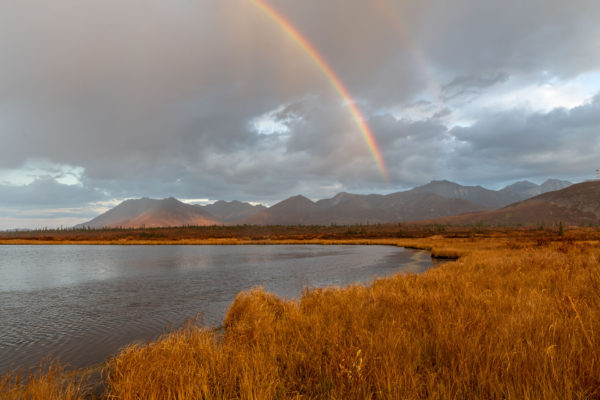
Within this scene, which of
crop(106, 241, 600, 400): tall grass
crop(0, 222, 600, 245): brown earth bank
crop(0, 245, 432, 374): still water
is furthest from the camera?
crop(0, 222, 600, 245): brown earth bank

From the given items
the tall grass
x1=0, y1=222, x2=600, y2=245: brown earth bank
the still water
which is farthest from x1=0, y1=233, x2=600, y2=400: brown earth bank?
x1=0, y1=222, x2=600, y2=245: brown earth bank

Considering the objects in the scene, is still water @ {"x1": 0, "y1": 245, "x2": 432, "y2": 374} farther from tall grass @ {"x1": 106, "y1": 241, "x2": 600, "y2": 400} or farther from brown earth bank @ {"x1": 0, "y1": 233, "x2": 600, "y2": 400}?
tall grass @ {"x1": 106, "y1": 241, "x2": 600, "y2": 400}

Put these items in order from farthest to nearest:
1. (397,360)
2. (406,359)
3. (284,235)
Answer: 1. (284,235)
2. (406,359)
3. (397,360)

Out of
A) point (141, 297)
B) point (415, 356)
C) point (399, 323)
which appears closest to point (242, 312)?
point (399, 323)

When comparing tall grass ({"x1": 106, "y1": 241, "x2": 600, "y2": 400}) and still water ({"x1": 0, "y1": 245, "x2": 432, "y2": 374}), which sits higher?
tall grass ({"x1": 106, "y1": 241, "x2": 600, "y2": 400})

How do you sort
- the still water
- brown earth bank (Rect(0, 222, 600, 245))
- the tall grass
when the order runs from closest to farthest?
the tall grass
the still water
brown earth bank (Rect(0, 222, 600, 245))

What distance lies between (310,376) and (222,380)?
4.62 ft

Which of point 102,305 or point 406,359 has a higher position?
point 406,359

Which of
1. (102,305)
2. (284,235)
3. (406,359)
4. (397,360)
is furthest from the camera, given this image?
(284,235)

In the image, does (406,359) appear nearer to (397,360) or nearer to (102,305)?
(397,360)

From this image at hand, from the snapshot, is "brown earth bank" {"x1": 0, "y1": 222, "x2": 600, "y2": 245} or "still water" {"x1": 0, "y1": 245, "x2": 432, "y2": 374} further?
"brown earth bank" {"x1": 0, "y1": 222, "x2": 600, "y2": 245}

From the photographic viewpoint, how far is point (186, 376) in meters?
4.88

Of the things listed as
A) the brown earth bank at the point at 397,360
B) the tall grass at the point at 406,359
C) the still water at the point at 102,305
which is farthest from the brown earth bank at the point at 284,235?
the tall grass at the point at 406,359

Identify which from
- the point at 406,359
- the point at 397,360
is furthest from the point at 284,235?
the point at 397,360
